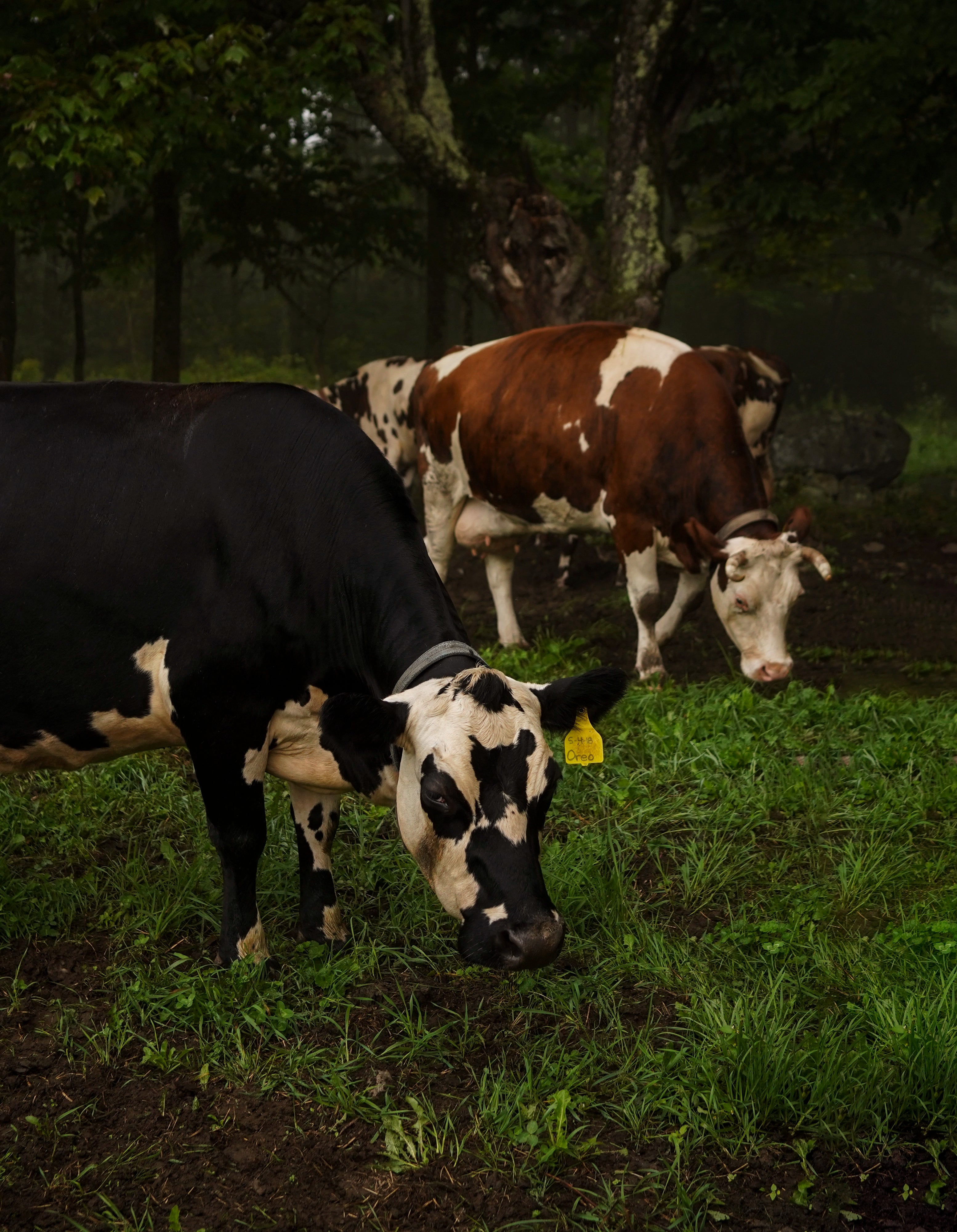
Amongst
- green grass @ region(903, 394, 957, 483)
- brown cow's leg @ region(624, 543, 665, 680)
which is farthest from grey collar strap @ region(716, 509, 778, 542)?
green grass @ region(903, 394, 957, 483)

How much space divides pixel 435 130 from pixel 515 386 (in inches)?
162

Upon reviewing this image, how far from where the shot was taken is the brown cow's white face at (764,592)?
6.58 meters

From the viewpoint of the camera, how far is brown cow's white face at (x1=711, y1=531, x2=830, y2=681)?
6578 mm

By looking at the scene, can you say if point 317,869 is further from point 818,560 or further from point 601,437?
point 601,437

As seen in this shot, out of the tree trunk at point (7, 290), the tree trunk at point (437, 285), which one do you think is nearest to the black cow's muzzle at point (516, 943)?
the tree trunk at point (7, 290)

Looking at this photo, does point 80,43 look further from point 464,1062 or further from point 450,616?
point 464,1062

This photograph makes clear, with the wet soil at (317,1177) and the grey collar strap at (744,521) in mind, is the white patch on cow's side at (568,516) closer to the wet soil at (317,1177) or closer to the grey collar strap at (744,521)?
the grey collar strap at (744,521)

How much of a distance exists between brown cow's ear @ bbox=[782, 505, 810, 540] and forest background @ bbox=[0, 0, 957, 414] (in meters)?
4.20

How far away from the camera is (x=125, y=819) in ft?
16.7

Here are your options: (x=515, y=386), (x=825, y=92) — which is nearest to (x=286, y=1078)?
(x=515, y=386)

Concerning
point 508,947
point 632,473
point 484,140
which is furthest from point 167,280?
point 508,947

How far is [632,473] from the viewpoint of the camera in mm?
7125

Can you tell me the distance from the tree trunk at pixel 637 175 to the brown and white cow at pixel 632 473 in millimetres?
2679

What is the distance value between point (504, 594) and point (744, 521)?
2166 mm
